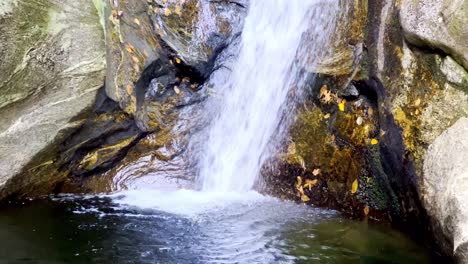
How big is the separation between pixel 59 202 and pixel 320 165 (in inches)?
116

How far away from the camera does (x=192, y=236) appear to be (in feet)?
13.7

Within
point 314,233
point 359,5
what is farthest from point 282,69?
point 314,233

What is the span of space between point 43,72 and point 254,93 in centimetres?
243

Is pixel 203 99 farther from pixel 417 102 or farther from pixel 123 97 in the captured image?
pixel 417 102

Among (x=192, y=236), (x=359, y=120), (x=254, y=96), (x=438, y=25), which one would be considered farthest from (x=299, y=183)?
(x=438, y=25)

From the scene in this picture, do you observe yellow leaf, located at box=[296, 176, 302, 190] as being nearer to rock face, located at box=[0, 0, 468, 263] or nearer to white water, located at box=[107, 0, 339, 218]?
rock face, located at box=[0, 0, 468, 263]

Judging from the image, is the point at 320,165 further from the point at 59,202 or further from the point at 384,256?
the point at 59,202

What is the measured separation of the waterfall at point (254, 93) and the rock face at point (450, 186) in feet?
6.09

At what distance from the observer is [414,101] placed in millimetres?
4242

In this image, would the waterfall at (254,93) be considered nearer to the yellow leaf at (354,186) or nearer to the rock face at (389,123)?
the rock face at (389,123)

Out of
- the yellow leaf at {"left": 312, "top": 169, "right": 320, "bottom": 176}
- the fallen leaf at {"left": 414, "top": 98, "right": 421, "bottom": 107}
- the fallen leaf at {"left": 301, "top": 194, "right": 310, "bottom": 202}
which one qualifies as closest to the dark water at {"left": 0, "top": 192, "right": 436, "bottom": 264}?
the fallen leaf at {"left": 301, "top": 194, "right": 310, "bottom": 202}

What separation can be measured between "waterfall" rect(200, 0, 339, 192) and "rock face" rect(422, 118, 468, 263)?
1855 millimetres

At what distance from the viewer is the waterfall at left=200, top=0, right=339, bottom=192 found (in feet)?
17.8

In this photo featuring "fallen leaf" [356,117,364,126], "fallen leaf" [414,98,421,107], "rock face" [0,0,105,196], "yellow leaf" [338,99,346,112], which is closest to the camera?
"fallen leaf" [414,98,421,107]
